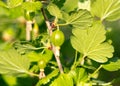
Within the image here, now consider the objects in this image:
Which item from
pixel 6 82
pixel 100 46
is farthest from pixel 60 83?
pixel 6 82

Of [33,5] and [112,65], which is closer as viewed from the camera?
[33,5]

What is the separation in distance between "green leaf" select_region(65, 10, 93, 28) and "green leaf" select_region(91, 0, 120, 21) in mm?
71

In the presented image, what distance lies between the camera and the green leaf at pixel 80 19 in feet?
3.12

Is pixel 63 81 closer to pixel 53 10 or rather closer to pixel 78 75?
pixel 78 75

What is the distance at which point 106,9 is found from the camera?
3.36 feet

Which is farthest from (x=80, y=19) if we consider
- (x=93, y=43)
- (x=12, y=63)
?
→ (x=12, y=63)

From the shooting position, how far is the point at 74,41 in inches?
39.0

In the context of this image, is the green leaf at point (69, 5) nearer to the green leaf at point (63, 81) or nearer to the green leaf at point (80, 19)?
the green leaf at point (80, 19)

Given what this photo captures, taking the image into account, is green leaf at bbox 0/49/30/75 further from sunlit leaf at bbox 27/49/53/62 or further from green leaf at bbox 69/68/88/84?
green leaf at bbox 69/68/88/84

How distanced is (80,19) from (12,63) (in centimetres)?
20

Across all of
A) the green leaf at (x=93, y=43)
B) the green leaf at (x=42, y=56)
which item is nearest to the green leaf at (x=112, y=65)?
the green leaf at (x=93, y=43)

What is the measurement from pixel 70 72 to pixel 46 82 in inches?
2.5

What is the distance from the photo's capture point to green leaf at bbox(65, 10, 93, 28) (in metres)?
0.95

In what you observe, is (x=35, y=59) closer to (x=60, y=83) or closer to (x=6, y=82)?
(x=60, y=83)
